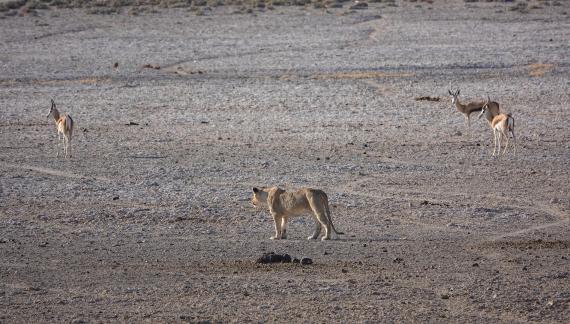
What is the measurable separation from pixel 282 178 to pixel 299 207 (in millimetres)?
4227

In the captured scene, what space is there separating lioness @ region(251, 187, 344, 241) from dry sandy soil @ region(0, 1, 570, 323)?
0.81 feet

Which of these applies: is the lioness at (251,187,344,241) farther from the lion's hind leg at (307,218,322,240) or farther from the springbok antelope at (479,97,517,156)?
the springbok antelope at (479,97,517,156)

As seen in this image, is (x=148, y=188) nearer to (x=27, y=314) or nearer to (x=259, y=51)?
(x=27, y=314)

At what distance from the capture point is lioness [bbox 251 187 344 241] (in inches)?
516

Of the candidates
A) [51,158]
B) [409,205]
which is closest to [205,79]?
[51,158]

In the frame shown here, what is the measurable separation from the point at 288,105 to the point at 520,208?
34.5 ft

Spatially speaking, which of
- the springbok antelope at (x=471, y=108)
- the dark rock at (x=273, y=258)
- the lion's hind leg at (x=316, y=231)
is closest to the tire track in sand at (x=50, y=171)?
the lion's hind leg at (x=316, y=231)

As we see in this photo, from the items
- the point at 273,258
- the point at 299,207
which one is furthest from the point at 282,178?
the point at 273,258

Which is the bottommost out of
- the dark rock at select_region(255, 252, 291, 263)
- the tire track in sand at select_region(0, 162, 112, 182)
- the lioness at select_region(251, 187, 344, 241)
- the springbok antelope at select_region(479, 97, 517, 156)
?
the dark rock at select_region(255, 252, 291, 263)

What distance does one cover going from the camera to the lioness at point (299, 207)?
516 inches

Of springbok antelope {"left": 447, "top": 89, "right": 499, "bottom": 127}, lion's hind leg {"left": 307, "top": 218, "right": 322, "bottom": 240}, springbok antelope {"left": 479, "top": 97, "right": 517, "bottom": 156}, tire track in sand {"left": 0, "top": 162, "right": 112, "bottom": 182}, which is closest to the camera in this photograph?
lion's hind leg {"left": 307, "top": 218, "right": 322, "bottom": 240}

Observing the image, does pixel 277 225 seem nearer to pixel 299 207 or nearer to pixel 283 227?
pixel 283 227

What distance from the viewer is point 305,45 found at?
36344mm

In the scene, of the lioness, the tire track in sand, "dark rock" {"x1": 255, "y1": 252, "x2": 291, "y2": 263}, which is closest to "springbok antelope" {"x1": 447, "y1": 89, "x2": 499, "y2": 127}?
the tire track in sand
